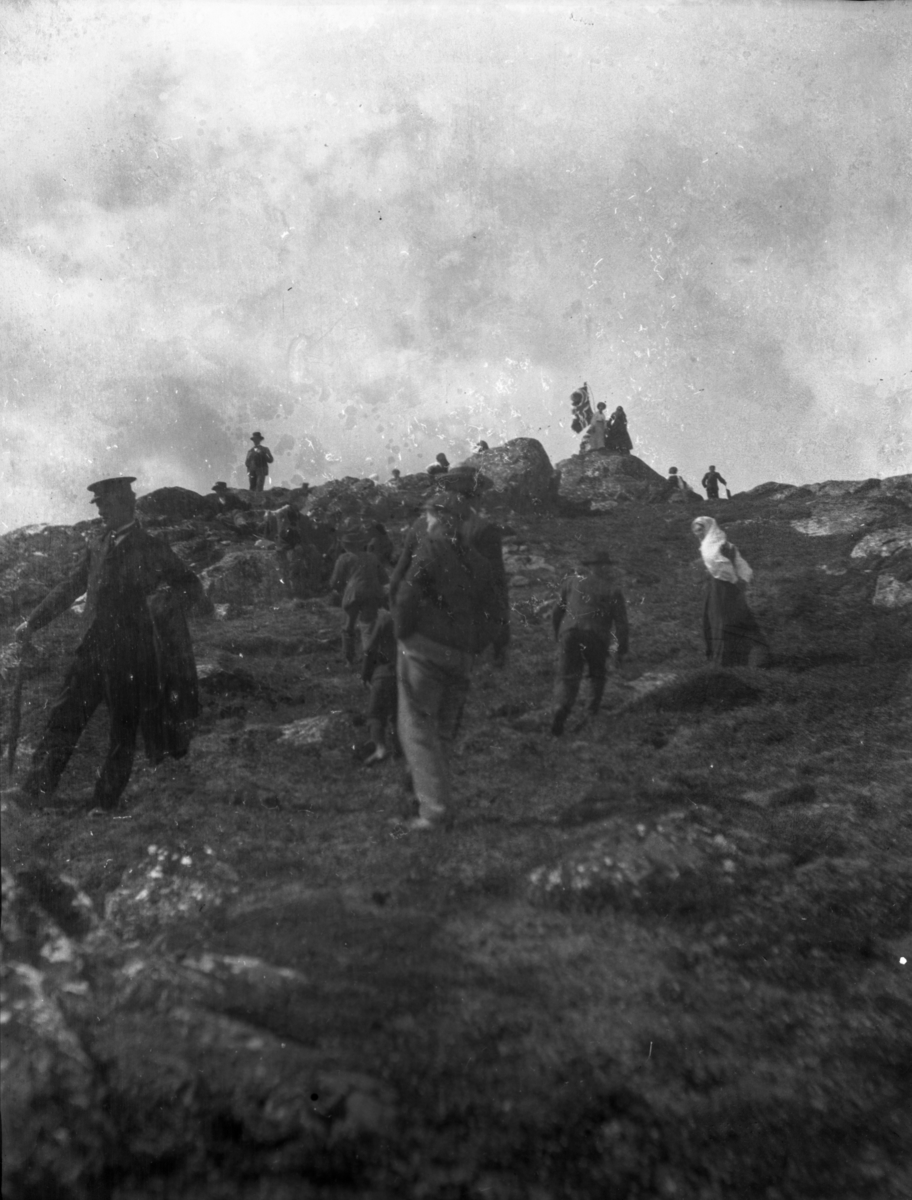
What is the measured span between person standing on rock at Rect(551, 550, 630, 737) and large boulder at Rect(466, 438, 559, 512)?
1.28m

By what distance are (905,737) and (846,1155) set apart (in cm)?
264

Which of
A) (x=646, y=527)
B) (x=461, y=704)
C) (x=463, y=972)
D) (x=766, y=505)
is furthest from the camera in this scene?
(x=766, y=505)

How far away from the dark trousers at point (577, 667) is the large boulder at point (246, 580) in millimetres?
1859

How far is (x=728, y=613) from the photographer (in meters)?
5.74

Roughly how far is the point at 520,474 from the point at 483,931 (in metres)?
4.61

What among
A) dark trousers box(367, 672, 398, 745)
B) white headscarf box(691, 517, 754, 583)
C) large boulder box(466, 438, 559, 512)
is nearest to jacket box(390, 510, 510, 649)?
dark trousers box(367, 672, 398, 745)

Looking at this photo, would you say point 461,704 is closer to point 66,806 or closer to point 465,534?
point 465,534

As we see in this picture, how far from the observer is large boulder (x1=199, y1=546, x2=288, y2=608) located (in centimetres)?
559

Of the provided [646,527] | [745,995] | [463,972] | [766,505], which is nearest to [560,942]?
[463,972]

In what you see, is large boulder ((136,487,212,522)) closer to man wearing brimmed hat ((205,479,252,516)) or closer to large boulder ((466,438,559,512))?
man wearing brimmed hat ((205,479,252,516))

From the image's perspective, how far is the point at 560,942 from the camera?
Answer: 12.1ft

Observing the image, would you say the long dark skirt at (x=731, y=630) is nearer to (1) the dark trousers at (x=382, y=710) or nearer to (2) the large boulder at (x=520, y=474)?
(2) the large boulder at (x=520, y=474)

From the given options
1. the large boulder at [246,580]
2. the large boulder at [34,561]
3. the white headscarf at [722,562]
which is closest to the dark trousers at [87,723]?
the large boulder at [34,561]

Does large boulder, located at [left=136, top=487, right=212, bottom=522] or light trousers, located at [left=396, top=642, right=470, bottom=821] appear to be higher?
large boulder, located at [left=136, top=487, right=212, bottom=522]
